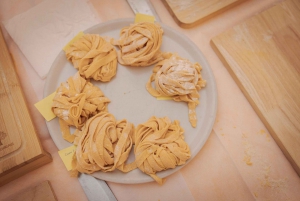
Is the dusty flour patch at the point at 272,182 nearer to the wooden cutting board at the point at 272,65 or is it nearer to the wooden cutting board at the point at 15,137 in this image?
the wooden cutting board at the point at 272,65

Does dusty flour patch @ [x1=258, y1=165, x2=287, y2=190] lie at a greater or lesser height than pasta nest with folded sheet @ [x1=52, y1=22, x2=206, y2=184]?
lesser

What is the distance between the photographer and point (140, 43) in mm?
1045

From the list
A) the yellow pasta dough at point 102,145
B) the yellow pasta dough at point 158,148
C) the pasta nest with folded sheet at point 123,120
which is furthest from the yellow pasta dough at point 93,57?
the yellow pasta dough at point 158,148

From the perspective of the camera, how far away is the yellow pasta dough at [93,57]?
1.05 meters

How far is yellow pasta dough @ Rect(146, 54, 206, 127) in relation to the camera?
3.25 ft

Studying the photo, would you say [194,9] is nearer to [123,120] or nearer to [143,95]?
[143,95]

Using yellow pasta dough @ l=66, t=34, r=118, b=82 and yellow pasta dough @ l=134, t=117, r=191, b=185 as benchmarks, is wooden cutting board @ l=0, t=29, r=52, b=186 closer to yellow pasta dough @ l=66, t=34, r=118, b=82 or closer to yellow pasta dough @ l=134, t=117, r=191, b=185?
yellow pasta dough @ l=66, t=34, r=118, b=82

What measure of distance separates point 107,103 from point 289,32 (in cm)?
95

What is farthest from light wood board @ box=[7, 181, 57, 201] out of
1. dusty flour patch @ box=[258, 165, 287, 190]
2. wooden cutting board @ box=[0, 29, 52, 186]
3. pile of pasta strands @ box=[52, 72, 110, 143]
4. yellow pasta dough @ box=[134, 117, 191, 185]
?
dusty flour patch @ box=[258, 165, 287, 190]

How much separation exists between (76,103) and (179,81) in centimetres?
43

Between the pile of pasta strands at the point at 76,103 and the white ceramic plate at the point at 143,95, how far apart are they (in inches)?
2.4

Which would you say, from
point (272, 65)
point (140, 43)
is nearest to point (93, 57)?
point (140, 43)

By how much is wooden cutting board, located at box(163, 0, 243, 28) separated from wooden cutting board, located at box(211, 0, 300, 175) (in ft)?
0.44

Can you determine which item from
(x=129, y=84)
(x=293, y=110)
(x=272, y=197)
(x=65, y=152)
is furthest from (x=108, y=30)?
(x=272, y=197)
